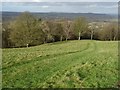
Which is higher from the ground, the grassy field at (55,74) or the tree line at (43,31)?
the tree line at (43,31)

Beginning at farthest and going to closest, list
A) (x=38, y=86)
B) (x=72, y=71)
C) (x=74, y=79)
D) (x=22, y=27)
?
(x=22, y=27) → (x=72, y=71) → (x=74, y=79) → (x=38, y=86)

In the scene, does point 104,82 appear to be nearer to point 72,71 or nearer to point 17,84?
point 72,71

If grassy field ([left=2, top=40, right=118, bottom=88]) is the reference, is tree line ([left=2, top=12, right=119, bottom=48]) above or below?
above

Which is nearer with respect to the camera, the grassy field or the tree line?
the grassy field

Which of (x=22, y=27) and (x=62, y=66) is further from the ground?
(x=22, y=27)

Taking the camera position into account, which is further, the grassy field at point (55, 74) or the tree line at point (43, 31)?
the tree line at point (43, 31)

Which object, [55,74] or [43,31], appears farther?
[43,31]

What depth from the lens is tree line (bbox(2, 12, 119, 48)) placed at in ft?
182

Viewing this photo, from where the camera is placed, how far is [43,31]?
73250 millimetres

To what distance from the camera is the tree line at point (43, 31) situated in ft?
182

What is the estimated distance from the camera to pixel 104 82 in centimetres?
1398

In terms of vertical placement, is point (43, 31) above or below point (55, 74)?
above

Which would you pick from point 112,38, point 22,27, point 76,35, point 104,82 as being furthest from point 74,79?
point 112,38

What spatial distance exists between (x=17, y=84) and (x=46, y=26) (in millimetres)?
67395
